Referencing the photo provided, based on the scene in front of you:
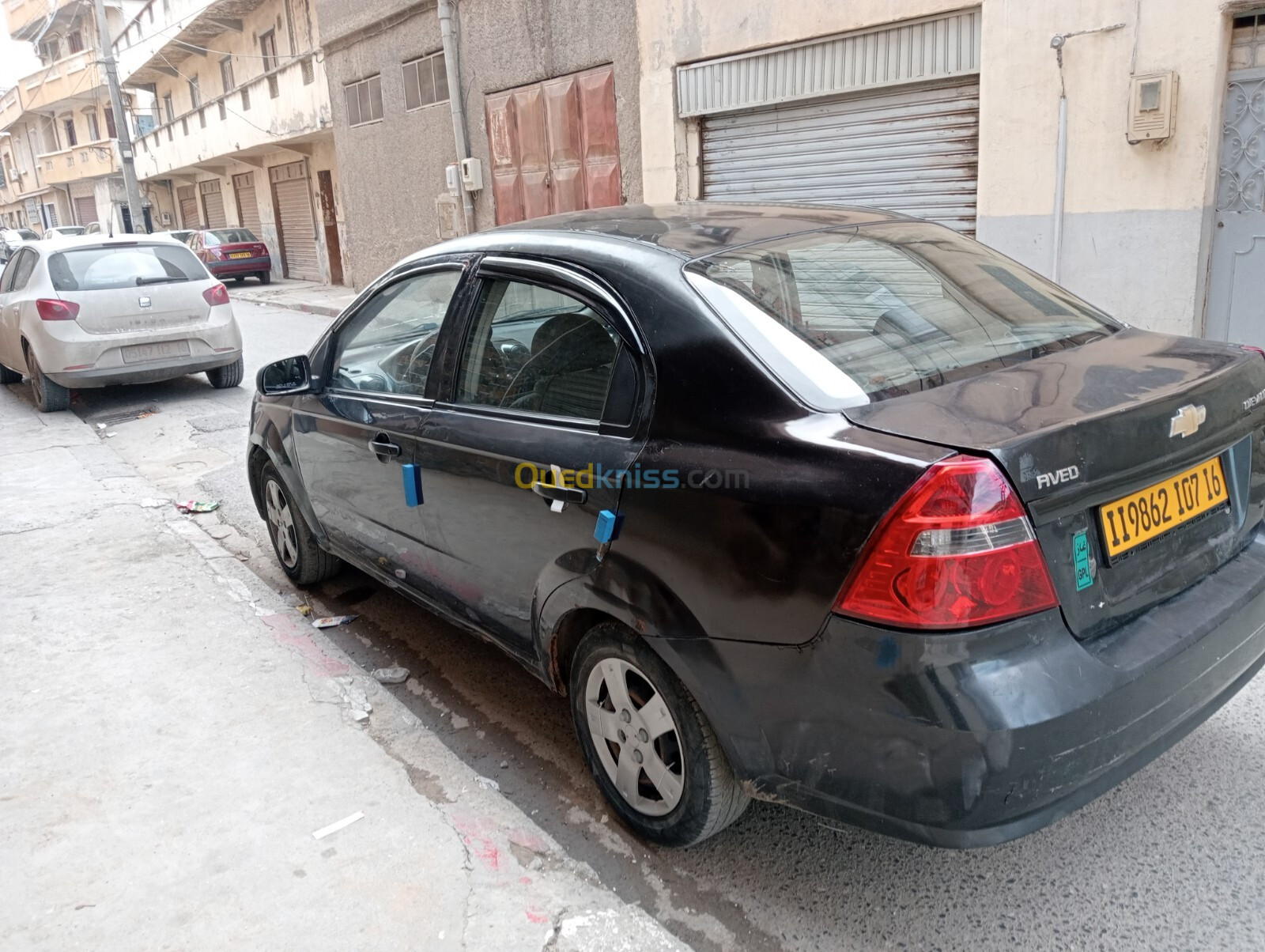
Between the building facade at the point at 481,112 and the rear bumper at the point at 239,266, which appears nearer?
the building facade at the point at 481,112

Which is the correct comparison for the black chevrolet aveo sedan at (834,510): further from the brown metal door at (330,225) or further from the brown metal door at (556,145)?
the brown metal door at (330,225)

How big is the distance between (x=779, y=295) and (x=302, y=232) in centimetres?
2552

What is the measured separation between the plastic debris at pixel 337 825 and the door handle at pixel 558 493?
1.07 meters

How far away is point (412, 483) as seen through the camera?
3305mm

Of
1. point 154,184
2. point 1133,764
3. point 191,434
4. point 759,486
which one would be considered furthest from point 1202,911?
point 154,184

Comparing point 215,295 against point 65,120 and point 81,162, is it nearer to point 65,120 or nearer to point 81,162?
point 81,162

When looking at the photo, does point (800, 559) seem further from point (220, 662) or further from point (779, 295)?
point (220, 662)

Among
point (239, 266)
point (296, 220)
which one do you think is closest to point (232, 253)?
point (239, 266)

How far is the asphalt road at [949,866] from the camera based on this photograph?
2318 millimetres

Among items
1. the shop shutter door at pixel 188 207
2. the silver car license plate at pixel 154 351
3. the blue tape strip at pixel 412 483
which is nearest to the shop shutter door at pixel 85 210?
the shop shutter door at pixel 188 207

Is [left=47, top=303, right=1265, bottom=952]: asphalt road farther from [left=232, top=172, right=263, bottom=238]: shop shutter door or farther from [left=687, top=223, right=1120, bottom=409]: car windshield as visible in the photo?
[left=232, top=172, right=263, bottom=238]: shop shutter door

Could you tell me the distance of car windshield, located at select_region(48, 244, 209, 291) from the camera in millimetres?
8883

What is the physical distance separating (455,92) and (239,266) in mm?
12976

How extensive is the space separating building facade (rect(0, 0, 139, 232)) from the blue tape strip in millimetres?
37347
